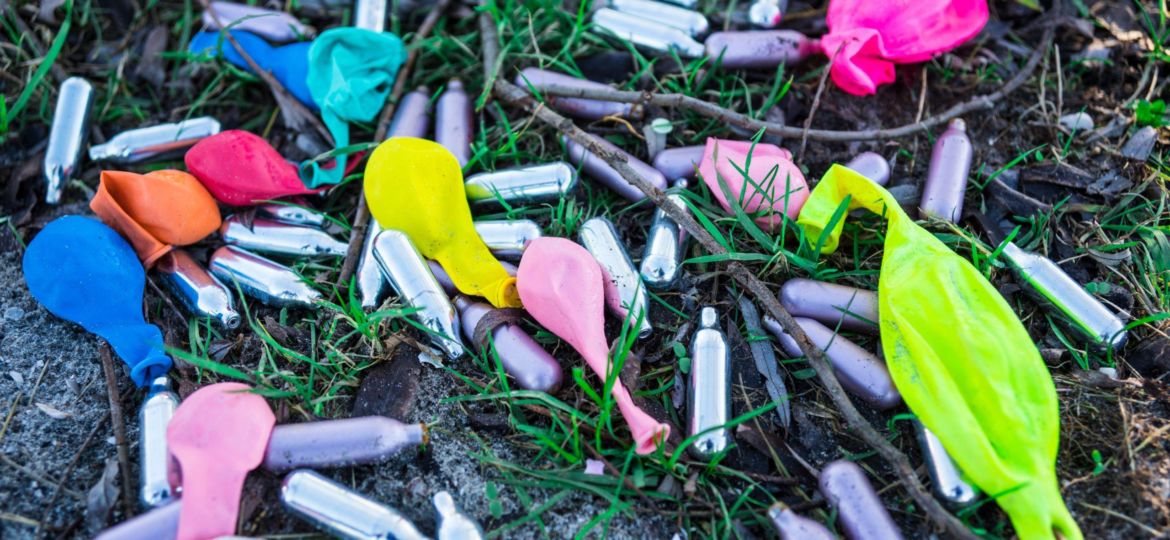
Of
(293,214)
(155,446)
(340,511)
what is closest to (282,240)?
(293,214)

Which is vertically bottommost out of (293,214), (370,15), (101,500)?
(101,500)

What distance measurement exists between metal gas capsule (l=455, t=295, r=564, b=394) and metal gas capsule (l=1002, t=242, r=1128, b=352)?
59.1 inches

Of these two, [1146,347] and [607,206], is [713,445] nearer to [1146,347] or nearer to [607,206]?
[607,206]

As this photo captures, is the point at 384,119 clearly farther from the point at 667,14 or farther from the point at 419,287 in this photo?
the point at 667,14

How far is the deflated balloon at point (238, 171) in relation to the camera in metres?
3.02

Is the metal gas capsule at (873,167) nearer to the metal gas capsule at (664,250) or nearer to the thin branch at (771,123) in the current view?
the thin branch at (771,123)

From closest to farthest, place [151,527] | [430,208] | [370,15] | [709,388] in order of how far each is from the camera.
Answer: [151,527] → [709,388] → [430,208] → [370,15]

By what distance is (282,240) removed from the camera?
301 cm

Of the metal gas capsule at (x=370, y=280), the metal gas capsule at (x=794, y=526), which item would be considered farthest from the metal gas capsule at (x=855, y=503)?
the metal gas capsule at (x=370, y=280)

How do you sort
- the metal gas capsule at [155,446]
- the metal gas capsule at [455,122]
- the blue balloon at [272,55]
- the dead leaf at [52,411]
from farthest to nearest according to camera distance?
the blue balloon at [272,55]
the metal gas capsule at [455,122]
the dead leaf at [52,411]
the metal gas capsule at [155,446]

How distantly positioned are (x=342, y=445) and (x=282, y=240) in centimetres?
90

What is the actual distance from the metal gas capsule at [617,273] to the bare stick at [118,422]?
1.49 metres

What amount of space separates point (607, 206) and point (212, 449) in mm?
1511

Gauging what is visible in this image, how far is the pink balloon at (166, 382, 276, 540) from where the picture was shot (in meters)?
2.30
